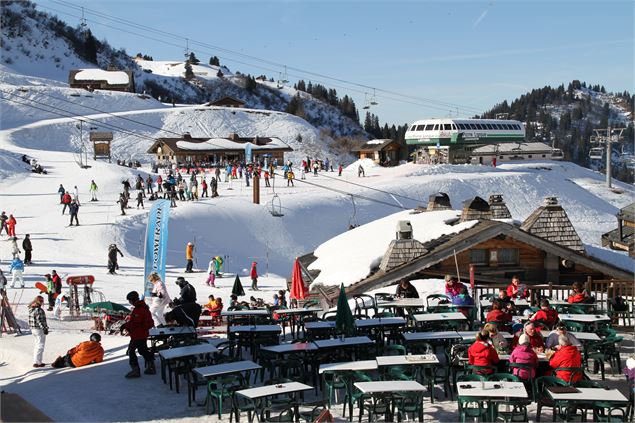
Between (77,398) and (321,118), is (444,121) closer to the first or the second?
(321,118)

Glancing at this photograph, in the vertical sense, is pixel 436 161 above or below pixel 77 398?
above

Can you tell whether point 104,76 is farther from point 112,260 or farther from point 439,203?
point 439,203

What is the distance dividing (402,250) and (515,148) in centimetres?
7389

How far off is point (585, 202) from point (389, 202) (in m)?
16.5

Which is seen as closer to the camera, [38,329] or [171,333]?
[171,333]

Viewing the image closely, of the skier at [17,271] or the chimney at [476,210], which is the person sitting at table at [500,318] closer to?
the chimney at [476,210]

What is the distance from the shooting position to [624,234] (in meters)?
37.1

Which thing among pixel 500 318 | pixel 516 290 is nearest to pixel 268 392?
pixel 500 318

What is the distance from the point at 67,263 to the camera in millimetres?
26688

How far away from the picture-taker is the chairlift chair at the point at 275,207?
39625 millimetres

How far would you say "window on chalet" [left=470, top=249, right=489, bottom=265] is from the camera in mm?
19828

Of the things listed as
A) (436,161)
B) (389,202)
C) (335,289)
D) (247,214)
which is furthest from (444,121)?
(335,289)

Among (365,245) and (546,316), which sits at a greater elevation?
(365,245)

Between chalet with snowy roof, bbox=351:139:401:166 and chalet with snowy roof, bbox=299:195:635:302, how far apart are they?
54.9m
